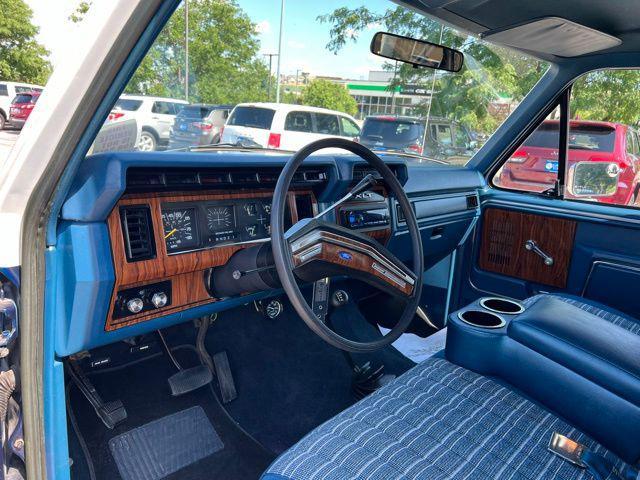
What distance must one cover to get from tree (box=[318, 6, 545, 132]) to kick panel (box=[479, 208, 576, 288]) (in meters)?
0.56

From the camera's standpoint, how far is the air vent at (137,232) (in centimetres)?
153

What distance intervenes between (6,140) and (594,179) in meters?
2.71

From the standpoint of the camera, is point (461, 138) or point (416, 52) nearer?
point (416, 52)

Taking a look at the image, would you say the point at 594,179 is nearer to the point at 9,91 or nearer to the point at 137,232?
the point at 137,232

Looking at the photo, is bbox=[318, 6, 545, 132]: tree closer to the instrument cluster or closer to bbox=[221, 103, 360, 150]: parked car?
bbox=[221, 103, 360, 150]: parked car

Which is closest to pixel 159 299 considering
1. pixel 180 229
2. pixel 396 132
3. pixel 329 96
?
pixel 180 229

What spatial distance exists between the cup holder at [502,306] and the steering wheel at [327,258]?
419 millimetres

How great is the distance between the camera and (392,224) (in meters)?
2.44

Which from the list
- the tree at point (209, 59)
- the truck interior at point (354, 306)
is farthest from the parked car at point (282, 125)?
the tree at point (209, 59)

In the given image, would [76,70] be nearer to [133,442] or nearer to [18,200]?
[18,200]

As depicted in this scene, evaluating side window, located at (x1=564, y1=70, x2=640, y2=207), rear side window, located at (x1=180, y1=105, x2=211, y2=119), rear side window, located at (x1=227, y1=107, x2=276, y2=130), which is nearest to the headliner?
side window, located at (x1=564, y1=70, x2=640, y2=207)

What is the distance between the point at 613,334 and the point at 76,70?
1.71m

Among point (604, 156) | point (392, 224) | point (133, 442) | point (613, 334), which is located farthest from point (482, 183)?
point (133, 442)

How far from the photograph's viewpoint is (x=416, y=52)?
6.84 ft
